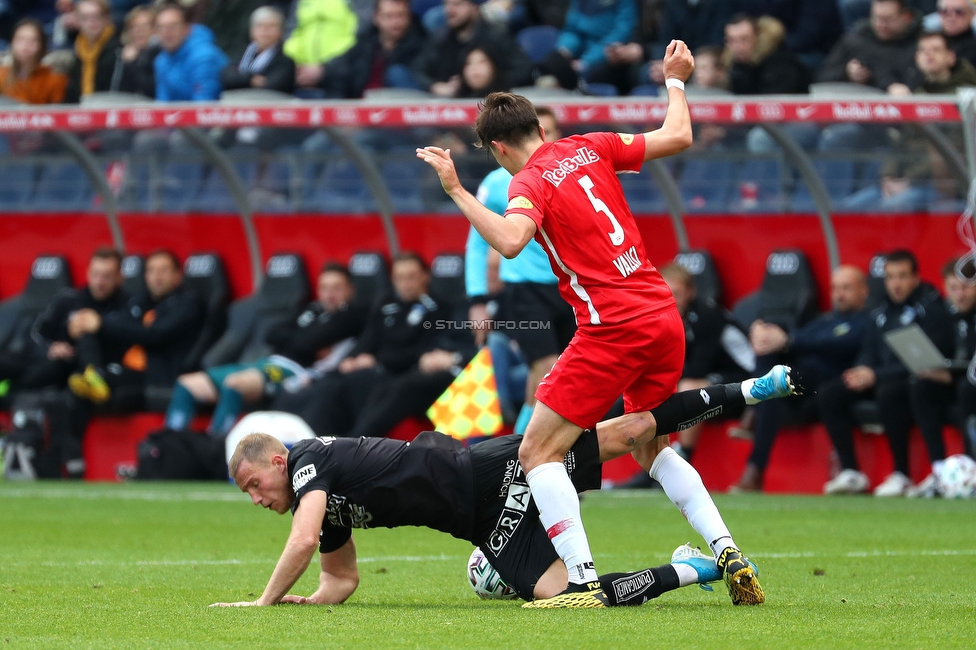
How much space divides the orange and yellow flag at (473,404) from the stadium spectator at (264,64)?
13.3ft

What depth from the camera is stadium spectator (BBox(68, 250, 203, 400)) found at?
43.3 ft

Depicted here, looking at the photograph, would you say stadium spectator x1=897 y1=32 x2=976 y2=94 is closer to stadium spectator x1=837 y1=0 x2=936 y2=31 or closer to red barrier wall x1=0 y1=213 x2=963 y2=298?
red barrier wall x1=0 y1=213 x2=963 y2=298

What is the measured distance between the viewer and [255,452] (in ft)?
17.7

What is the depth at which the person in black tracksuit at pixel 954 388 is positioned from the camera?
1052 centimetres

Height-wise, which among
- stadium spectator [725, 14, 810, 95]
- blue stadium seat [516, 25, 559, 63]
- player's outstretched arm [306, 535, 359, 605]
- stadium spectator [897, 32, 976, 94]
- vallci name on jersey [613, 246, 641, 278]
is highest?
vallci name on jersey [613, 246, 641, 278]

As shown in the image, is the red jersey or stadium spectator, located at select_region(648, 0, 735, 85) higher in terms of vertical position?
the red jersey

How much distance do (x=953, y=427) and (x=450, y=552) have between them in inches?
173

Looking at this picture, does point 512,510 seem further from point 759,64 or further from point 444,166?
point 759,64

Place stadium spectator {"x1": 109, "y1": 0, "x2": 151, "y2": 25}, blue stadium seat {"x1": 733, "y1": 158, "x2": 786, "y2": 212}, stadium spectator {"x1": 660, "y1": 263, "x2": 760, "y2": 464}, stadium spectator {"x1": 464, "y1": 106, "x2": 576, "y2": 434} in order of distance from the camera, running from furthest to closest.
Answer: stadium spectator {"x1": 109, "y1": 0, "x2": 151, "y2": 25}, blue stadium seat {"x1": 733, "y1": 158, "x2": 786, "y2": 212}, stadium spectator {"x1": 660, "y1": 263, "x2": 760, "y2": 464}, stadium spectator {"x1": 464, "y1": 106, "x2": 576, "y2": 434}

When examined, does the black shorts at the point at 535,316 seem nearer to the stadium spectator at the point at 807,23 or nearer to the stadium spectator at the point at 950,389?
the stadium spectator at the point at 950,389

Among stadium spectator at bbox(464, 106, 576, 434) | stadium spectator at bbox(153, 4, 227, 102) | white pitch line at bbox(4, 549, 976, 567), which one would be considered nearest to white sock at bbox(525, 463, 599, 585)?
white pitch line at bbox(4, 549, 976, 567)

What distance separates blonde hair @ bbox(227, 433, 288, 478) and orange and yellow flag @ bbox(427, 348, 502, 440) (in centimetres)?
488

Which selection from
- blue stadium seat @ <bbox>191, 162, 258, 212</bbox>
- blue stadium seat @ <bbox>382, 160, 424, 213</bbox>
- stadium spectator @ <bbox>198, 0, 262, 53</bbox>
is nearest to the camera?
blue stadium seat @ <bbox>382, 160, 424, 213</bbox>

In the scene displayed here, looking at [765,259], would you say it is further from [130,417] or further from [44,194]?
[44,194]
